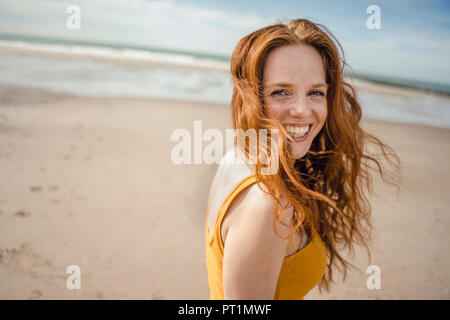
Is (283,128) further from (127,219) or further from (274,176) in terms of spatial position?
(127,219)

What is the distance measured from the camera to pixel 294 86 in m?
1.65

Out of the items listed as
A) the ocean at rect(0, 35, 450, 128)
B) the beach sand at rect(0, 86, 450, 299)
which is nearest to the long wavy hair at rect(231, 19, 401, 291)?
the beach sand at rect(0, 86, 450, 299)

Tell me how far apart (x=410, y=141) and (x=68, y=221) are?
1048 centimetres

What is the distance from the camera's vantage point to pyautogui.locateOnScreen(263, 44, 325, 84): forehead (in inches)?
65.0

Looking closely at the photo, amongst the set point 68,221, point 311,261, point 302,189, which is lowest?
point 68,221

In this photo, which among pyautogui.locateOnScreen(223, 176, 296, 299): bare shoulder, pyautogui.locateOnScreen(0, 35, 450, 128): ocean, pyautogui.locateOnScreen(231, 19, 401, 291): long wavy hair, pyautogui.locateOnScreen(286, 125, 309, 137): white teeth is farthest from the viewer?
pyautogui.locateOnScreen(0, 35, 450, 128): ocean

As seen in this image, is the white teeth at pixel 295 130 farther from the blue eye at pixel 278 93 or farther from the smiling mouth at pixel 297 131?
the blue eye at pixel 278 93

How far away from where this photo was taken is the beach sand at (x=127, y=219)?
363 cm

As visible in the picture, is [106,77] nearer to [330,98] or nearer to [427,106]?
[330,98]

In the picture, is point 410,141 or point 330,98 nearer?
point 330,98

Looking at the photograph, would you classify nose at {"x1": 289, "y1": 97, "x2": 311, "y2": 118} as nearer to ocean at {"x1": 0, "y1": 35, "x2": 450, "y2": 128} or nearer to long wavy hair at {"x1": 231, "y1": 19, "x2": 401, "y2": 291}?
long wavy hair at {"x1": 231, "y1": 19, "x2": 401, "y2": 291}

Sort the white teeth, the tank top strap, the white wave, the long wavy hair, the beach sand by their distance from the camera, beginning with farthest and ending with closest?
the white wave → the beach sand → the white teeth → the long wavy hair → the tank top strap
